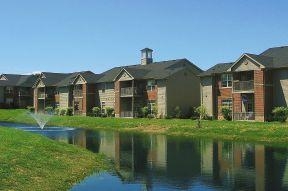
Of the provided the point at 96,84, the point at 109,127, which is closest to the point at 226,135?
the point at 109,127

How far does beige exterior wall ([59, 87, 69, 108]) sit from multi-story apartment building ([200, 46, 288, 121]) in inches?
1479

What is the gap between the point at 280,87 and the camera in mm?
56344

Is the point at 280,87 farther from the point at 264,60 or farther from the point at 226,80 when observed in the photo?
the point at 226,80

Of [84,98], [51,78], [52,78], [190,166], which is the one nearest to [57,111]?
[84,98]

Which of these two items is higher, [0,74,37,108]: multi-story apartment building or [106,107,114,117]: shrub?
[0,74,37,108]: multi-story apartment building

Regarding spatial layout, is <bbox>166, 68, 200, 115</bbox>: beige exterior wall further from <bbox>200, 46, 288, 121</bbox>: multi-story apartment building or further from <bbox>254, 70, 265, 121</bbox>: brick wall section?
<bbox>254, 70, 265, 121</bbox>: brick wall section

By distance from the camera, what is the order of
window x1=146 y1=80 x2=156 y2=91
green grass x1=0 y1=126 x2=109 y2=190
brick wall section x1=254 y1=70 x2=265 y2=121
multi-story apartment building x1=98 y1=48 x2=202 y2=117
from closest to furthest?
1. green grass x1=0 y1=126 x2=109 y2=190
2. brick wall section x1=254 y1=70 x2=265 y2=121
3. multi-story apartment building x1=98 y1=48 x2=202 y2=117
4. window x1=146 y1=80 x2=156 y2=91

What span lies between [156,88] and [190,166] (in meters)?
45.2

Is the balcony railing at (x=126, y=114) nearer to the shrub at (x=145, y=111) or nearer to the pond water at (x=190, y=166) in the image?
the shrub at (x=145, y=111)

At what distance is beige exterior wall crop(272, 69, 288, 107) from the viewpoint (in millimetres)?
55844

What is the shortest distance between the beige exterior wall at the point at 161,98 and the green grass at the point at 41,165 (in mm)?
38382

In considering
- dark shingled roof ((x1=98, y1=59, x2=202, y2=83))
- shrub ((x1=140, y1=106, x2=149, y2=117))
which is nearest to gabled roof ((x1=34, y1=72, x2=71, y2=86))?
dark shingled roof ((x1=98, y1=59, x2=202, y2=83))

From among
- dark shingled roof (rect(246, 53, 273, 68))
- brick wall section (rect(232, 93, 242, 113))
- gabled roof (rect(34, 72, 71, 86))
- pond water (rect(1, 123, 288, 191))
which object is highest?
gabled roof (rect(34, 72, 71, 86))

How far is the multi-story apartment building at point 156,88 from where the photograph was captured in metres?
71.1
